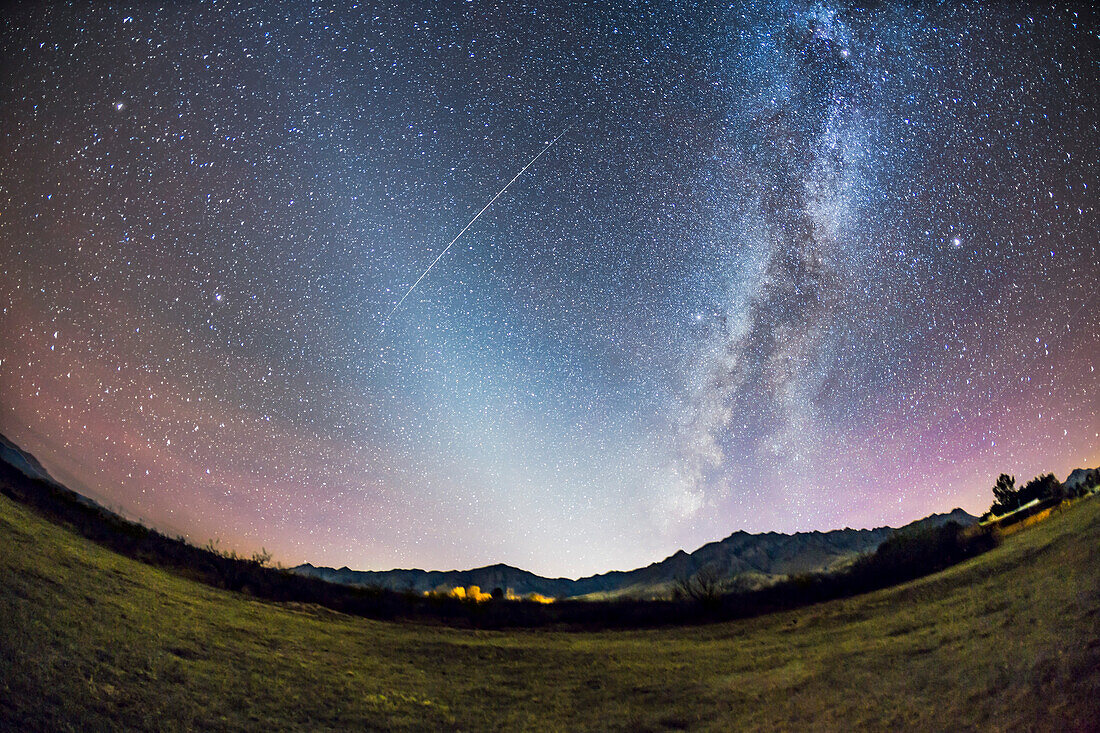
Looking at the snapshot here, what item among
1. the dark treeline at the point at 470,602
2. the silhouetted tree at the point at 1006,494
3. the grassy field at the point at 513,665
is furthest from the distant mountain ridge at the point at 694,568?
the grassy field at the point at 513,665

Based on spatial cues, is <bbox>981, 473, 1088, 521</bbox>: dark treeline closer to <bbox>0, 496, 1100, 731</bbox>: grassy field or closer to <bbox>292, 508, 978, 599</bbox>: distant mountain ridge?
<bbox>0, 496, 1100, 731</bbox>: grassy field

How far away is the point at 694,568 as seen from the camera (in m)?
112

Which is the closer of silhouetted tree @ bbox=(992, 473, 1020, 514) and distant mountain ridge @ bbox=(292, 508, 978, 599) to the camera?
silhouetted tree @ bbox=(992, 473, 1020, 514)

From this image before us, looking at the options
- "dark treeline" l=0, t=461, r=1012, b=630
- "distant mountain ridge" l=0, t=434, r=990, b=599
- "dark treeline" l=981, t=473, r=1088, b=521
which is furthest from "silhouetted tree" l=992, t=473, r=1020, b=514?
"distant mountain ridge" l=0, t=434, r=990, b=599

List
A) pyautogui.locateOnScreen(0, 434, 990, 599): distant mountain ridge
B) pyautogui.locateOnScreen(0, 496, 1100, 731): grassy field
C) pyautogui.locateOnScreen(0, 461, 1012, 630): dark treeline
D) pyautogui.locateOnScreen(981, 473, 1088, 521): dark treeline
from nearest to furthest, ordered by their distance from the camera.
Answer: pyautogui.locateOnScreen(0, 496, 1100, 731): grassy field, pyautogui.locateOnScreen(0, 461, 1012, 630): dark treeline, pyautogui.locateOnScreen(981, 473, 1088, 521): dark treeline, pyautogui.locateOnScreen(0, 434, 990, 599): distant mountain ridge

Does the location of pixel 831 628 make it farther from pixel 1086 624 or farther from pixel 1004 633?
pixel 1086 624

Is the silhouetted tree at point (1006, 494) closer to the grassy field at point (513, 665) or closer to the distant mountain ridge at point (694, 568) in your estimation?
the grassy field at point (513, 665)

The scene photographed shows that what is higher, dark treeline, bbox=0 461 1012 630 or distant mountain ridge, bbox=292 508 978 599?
dark treeline, bbox=0 461 1012 630

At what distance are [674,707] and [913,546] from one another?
15115 mm

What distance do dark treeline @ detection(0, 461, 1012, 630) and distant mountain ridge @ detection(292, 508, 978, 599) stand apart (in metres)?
83.6

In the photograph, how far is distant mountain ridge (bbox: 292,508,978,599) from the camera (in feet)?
334

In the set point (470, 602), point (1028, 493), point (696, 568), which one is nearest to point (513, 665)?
point (470, 602)

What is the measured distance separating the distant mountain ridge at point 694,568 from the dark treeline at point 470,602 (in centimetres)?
8364

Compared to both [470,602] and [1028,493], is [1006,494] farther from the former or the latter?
[470,602]
